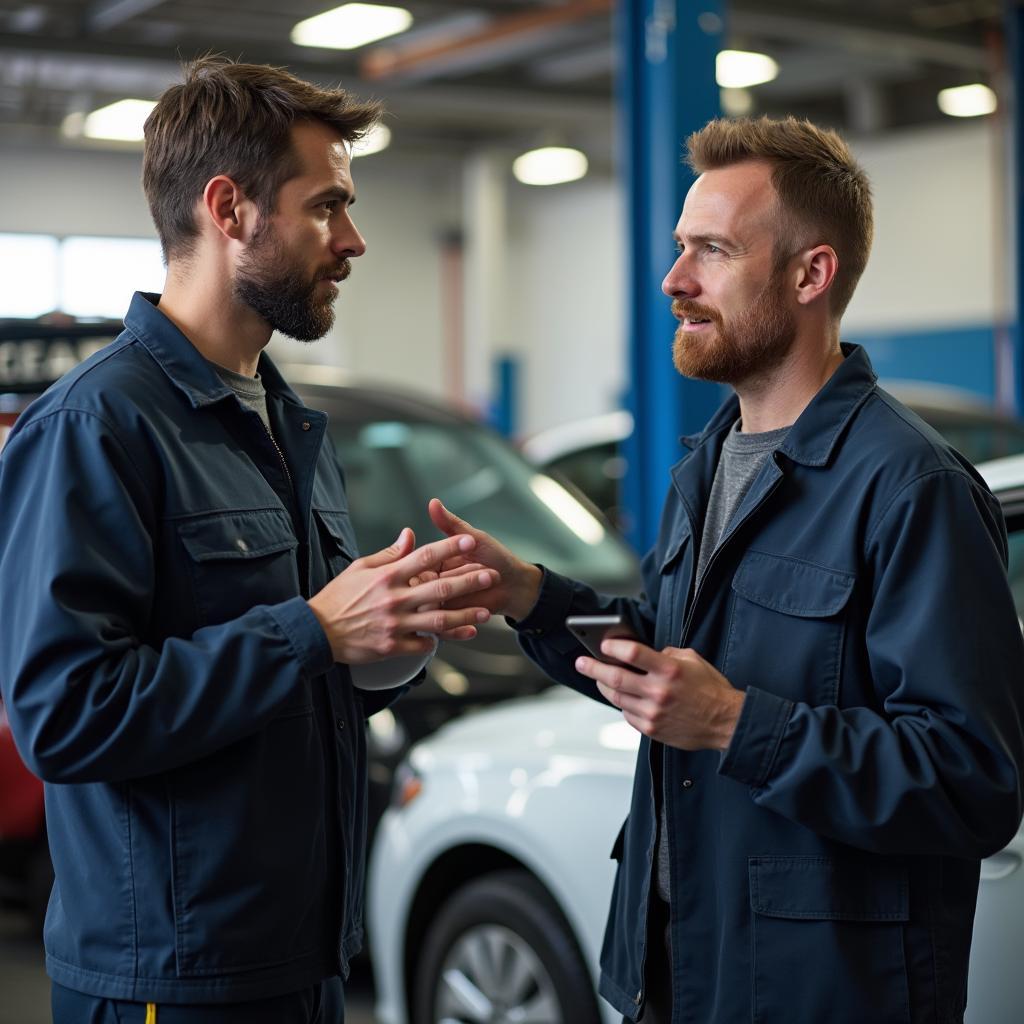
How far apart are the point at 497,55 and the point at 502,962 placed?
10.5m

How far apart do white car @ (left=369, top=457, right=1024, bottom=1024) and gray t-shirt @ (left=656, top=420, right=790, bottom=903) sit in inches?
30.6

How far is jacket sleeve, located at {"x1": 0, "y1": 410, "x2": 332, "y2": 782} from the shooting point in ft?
5.89

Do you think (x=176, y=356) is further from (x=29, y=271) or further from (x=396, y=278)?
(x=396, y=278)

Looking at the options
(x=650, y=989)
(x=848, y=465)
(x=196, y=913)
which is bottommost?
(x=650, y=989)

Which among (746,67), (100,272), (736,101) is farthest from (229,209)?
(100,272)

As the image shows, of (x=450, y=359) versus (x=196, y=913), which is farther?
(x=450, y=359)

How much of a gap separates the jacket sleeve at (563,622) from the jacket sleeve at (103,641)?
55 centimetres

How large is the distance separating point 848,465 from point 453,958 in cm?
192

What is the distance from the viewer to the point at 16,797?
442 cm

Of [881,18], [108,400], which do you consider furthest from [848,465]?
[881,18]

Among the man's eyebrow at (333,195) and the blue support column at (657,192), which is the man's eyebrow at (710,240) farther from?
the blue support column at (657,192)

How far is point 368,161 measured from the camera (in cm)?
2002

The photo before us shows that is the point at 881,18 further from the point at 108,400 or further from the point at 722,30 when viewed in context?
the point at 108,400

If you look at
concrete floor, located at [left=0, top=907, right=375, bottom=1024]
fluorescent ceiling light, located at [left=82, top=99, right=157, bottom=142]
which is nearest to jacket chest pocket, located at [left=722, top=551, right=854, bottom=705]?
concrete floor, located at [left=0, top=907, right=375, bottom=1024]
